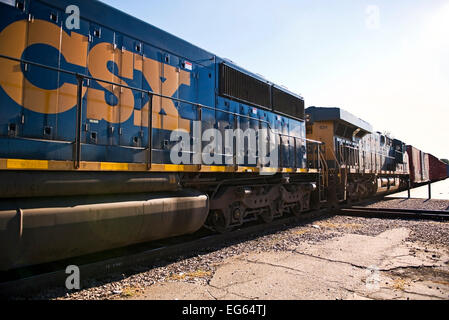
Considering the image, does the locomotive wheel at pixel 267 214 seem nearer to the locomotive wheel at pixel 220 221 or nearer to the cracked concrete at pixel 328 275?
the locomotive wheel at pixel 220 221

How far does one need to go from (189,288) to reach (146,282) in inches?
21.7

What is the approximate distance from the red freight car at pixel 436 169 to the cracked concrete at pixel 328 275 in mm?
31968

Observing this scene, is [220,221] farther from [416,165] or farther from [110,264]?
[416,165]

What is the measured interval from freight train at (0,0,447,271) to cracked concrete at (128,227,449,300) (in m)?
1.10

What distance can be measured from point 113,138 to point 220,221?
285 centimetres

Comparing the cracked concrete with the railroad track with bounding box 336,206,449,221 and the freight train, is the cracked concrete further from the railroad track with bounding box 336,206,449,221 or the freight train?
the railroad track with bounding box 336,206,449,221

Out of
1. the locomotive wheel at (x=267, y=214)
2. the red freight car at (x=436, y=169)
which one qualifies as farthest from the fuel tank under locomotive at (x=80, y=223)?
the red freight car at (x=436, y=169)

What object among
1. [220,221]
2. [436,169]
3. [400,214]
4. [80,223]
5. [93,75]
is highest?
[93,75]

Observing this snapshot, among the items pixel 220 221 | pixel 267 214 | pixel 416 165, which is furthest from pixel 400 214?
pixel 416 165

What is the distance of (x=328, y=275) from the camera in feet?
12.6

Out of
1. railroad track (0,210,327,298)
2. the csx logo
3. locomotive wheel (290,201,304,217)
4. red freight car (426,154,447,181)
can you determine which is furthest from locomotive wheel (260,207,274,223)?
red freight car (426,154,447,181)

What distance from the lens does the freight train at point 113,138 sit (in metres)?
3.26

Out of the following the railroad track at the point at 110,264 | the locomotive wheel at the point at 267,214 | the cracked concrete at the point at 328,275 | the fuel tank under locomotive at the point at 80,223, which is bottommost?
the cracked concrete at the point at 328,275

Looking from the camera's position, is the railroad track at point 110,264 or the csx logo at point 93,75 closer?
the railroad track at point 110,264
